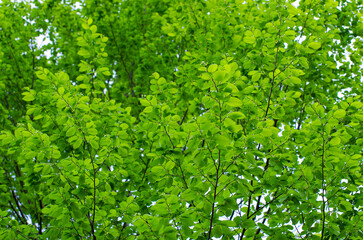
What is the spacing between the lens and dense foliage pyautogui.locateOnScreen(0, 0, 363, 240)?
9.53 feet

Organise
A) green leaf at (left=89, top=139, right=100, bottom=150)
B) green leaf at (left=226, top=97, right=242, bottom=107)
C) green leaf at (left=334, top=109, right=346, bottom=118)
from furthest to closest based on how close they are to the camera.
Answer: green leaf at (left=89, top=139, right=100, bottom=150) < green leaf at (left=334, top=109, right=346, bottom=118) < green leaf at (left=226, top=97, right=242, bottom=107)

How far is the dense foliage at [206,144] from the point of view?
2906mm

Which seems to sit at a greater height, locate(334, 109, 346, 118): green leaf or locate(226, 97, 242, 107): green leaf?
locate(334, 109, 346, 118): green leaf

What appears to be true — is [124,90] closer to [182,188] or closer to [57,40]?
[57,40]

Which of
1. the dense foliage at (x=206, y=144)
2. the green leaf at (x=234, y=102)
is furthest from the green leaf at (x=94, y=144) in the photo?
the green leaf at (x=234, y=102)

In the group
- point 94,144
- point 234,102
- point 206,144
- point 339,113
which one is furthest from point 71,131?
point 339,113

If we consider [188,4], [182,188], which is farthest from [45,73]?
[188,4]

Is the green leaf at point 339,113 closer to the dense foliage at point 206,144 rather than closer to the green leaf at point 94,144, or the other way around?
the dense foliage at point 206,144

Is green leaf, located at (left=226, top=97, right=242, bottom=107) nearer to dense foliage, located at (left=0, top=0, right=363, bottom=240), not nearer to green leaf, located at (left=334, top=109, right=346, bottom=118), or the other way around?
dense foliage, located at (left=0, top=0, right=363, bottom=240)

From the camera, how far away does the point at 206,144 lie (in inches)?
111

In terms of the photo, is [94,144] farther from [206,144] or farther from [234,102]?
[234,102]

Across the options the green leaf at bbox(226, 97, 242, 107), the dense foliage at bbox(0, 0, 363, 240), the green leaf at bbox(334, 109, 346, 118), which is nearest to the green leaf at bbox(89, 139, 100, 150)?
the dense foliage at bbox(0, 0, 363, 240)

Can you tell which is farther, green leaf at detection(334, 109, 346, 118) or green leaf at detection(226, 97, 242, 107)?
green leaf at detection(334, 109, 346, 118)

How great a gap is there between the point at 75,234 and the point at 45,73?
199 cm
